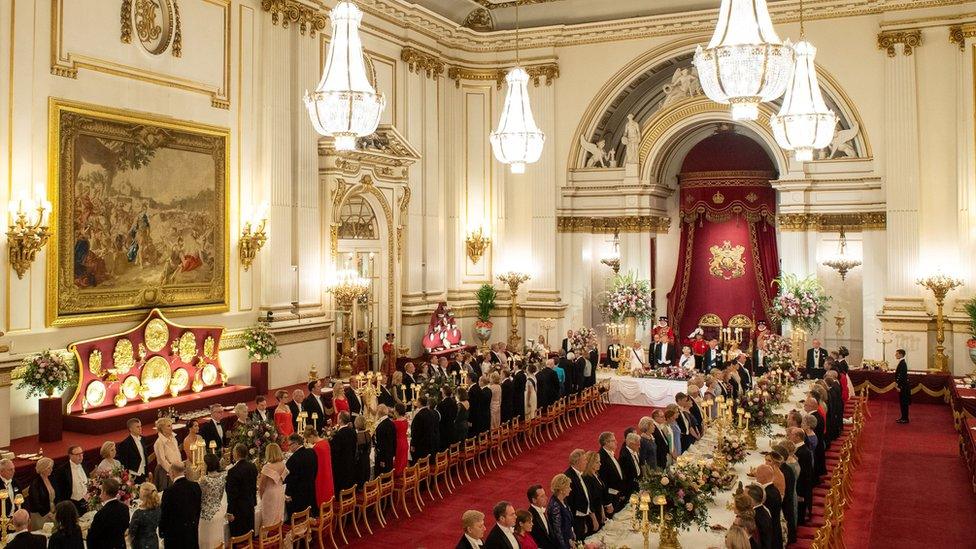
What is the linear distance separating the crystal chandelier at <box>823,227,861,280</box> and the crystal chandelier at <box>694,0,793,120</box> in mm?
12920

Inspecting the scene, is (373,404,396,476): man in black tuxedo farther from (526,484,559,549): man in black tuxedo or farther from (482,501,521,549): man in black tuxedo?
(482,501,521,549): man in black tuxedo

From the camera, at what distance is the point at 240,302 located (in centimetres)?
1594

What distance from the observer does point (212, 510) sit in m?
8.26

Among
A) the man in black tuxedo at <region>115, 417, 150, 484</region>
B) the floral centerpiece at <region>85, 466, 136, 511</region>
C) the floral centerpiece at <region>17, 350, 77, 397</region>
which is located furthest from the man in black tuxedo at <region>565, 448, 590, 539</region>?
the floral centerpiece at <region>17, 350, 77, 397</region>

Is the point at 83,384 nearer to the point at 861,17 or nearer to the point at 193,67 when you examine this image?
the point at 193,67

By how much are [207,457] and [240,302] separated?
7565 millimetres

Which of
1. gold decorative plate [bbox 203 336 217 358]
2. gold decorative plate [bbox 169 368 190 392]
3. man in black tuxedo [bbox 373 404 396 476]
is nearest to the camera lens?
man in black tuxedo [bbox 373 404 396 476]

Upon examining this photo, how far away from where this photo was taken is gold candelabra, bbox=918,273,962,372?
705 inches

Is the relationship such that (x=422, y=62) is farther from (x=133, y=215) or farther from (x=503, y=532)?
(x=503, y=532)

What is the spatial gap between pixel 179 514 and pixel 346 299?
10805mm

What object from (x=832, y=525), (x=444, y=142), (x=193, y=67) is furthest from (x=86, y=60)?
(x=832, y=525)

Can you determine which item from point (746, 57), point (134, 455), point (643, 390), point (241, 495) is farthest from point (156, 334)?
point (746, 57)

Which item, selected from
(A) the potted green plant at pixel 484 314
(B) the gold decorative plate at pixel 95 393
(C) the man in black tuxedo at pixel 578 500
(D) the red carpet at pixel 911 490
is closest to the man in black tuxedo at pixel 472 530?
(C) the man in black tuxedo at pixel 578 500

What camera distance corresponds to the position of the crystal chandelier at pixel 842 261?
789 inches
